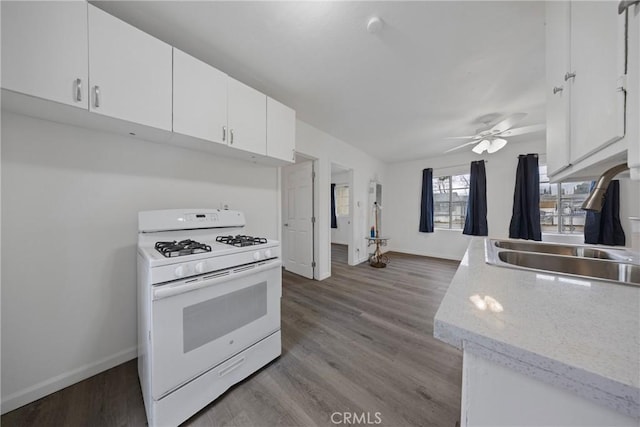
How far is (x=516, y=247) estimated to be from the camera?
1619mm

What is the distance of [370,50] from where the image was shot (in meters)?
1.66

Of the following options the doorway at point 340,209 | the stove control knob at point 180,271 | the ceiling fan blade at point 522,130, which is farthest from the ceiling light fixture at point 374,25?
the doorway at point 340,209

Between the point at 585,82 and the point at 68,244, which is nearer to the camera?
the point at 585,82

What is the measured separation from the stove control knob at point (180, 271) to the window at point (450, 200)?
5208mm

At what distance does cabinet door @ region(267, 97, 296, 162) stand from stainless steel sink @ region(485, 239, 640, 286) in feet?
6.00

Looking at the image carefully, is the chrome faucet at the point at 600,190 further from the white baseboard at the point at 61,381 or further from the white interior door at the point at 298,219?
the white baseboard at the point at 61,381

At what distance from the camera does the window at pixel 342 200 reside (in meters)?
6.68

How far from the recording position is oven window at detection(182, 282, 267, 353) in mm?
1161

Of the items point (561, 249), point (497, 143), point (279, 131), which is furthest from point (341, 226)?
point (561, 249)

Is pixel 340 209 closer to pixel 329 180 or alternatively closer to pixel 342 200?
pixel 342 200

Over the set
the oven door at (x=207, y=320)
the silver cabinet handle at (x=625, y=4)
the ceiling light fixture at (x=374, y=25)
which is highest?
the ceiling light fixture at (x=374, y=25)

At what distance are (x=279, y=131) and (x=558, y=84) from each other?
6.25ft

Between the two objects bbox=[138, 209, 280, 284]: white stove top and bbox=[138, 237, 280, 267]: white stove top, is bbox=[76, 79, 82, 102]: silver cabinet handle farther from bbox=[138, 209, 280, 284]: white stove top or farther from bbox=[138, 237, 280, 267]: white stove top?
bbox=[138, 237, 280, 267]: white stove top

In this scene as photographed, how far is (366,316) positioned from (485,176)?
13.0 ft
